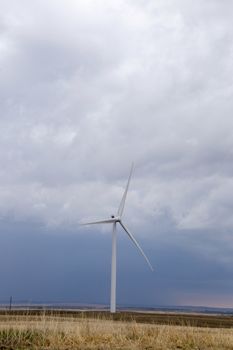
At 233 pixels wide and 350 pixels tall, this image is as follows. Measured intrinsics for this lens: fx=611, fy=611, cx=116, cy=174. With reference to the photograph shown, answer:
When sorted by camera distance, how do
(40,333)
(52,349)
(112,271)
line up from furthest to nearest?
(112,271)
(40,333)
(52,349)

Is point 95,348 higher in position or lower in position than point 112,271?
lower

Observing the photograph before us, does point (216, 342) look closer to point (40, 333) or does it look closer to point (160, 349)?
point (160, 349)

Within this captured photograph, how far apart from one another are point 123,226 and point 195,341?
61.3 m

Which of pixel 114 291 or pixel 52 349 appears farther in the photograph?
pixel 114 291

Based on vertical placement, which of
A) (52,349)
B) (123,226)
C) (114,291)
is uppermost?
(123,226)

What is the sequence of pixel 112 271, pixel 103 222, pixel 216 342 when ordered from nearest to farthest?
pixel 216 342
pixel 112 271
pixel 103 222

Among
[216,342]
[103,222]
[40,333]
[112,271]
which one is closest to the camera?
[40,333]

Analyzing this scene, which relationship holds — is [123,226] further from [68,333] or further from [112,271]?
[68,333]

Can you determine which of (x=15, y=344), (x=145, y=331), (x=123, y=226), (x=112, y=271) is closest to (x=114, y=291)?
(x=112, y=271)

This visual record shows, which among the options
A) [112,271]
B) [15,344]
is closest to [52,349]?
[15,344]

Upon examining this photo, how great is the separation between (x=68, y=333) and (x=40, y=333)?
133cm

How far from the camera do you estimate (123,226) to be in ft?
297

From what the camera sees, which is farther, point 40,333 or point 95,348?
point 40,333

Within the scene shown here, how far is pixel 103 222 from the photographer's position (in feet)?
310
